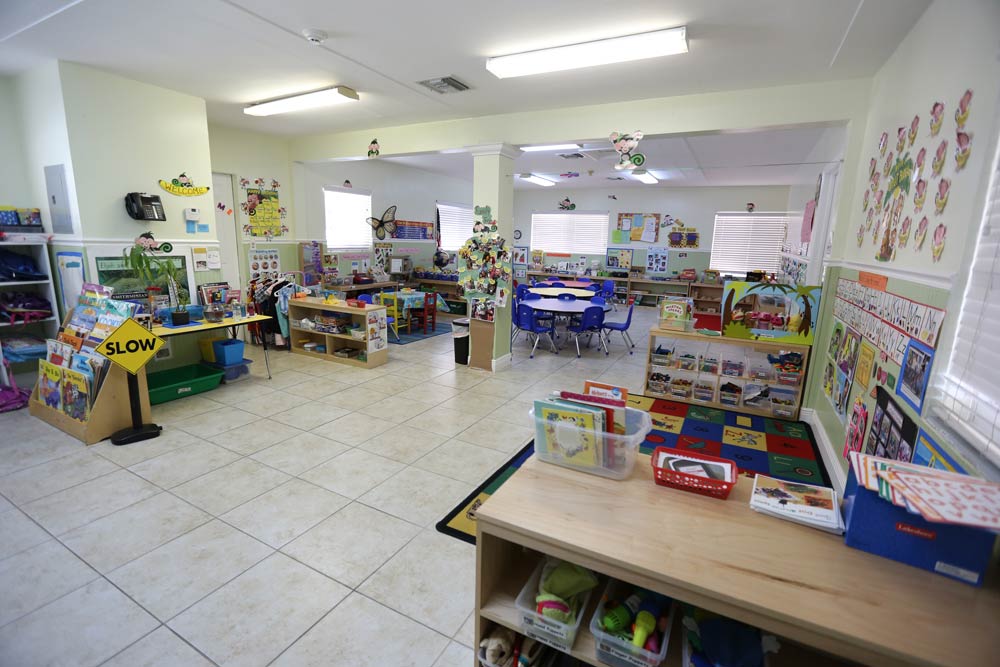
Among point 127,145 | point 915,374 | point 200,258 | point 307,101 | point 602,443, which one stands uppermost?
point 307,101

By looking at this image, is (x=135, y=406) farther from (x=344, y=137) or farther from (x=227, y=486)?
(x=344, y=137)

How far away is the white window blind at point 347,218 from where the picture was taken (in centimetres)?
732

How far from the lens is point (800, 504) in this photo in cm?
125

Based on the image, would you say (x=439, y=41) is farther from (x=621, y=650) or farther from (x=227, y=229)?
(x=227, y=229)

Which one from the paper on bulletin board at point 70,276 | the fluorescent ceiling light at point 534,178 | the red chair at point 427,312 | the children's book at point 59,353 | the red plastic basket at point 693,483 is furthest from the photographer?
the fluorescent ceiling light at point 534,178

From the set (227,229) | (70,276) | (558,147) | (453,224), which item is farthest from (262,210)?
(453,224)

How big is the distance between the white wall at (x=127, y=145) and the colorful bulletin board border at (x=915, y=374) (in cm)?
589

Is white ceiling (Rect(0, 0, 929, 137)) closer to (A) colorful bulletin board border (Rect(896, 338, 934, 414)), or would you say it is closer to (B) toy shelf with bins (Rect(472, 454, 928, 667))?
(A) colorful bulletin board border (Rect(896, 338, 934, 414))

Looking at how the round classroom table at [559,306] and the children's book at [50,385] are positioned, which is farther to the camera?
the round classroom table at [559,306]

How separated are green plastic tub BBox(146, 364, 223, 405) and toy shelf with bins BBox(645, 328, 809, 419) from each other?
4471 millimetres

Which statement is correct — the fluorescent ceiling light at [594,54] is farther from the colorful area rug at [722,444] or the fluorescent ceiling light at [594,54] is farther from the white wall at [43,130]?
the white wall at [43,130]

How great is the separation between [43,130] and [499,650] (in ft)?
18.2

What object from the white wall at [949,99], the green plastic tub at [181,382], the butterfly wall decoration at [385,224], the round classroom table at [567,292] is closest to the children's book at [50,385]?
the green plastic tub at [181,382]

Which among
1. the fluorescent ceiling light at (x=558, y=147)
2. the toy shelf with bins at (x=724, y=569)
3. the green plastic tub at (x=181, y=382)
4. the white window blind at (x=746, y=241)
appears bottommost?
the green plastic tub at (x=181, y=382)
